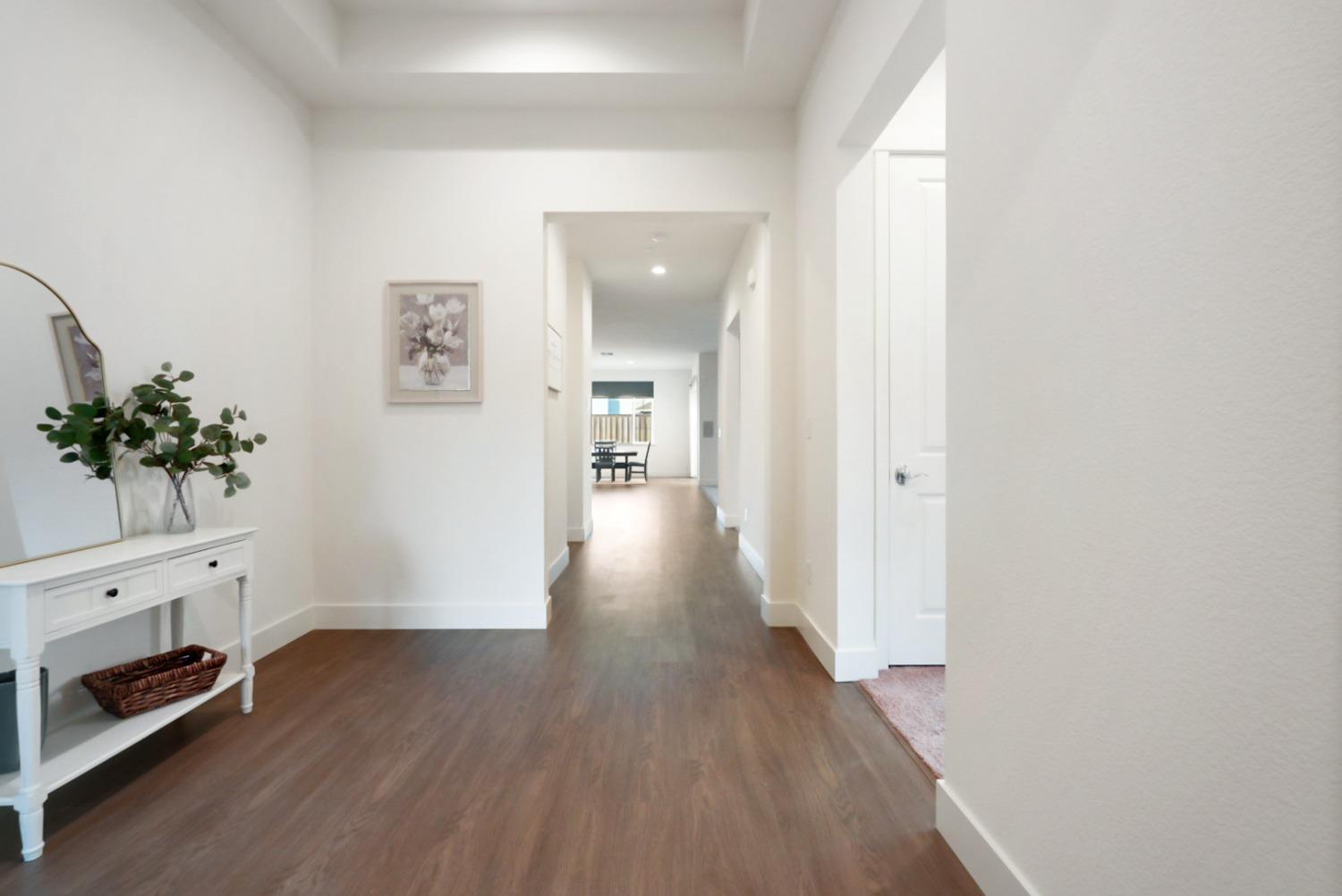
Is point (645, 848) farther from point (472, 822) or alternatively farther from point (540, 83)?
point (540, 83)

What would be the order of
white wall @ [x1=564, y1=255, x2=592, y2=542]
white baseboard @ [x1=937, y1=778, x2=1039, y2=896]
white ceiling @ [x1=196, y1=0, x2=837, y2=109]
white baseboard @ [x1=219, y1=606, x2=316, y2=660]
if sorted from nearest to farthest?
1. white baseboard @ [x1=937, y1=778, x2=1039, y2=896]
2. white baseboard @ [x1=219, y1=606, x2=316, y2=660]
3. white ceiling @ [x1=196, y1=0, x2=837, y2=109]
4. white wall @ [x1=564, y1=255, x2=592, y2=542]

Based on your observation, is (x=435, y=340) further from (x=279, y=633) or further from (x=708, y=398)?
(x=708, y=398)

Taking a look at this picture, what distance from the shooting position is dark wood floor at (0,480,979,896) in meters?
1.46

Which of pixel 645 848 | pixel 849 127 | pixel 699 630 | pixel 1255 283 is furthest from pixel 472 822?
pixel 849 127

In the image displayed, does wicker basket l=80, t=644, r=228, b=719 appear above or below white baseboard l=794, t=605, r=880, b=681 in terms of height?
above

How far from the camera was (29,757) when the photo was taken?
1512mm

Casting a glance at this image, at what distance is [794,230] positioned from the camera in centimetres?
332

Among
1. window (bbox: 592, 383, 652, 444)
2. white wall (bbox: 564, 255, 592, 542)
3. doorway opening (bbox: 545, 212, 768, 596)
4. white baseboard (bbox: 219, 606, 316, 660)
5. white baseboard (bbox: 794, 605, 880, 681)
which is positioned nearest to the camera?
white baseboard (bbox: 794, 605, 880, 681)

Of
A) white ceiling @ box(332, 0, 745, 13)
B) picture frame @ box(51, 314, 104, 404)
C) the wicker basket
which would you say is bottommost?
the wicker basket

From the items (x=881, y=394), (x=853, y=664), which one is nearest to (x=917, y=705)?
(x=853, y=664)

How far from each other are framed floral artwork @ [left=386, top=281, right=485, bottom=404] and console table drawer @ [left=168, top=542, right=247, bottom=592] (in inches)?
Result: 47.8

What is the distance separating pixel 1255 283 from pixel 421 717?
8.45ft

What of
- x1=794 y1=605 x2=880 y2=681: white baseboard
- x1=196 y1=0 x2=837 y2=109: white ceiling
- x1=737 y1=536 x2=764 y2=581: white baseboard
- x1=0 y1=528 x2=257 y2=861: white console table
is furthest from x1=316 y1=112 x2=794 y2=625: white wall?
x1=737 y1=536 x2=764 y2=581: white baseboard

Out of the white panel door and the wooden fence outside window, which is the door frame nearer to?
the white panel door
